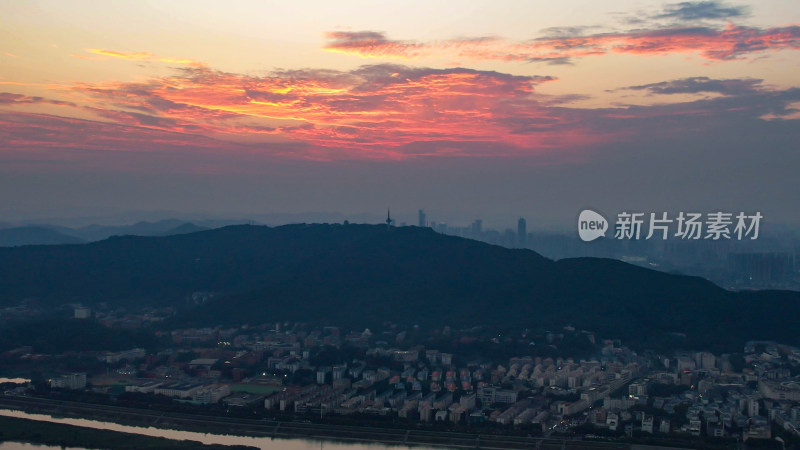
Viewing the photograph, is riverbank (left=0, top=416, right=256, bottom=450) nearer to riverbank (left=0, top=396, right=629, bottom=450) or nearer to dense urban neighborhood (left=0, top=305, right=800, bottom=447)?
riverbank (left=0, top=396, right=629, bottom=450)

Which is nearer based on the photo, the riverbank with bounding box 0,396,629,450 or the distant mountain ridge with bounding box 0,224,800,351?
the riverbank with bounding box 0,396,629,450

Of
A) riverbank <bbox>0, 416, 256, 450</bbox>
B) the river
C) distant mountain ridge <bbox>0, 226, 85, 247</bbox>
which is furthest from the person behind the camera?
distant mountain ridge <bbox>0, 226, 85, 247</bbox>

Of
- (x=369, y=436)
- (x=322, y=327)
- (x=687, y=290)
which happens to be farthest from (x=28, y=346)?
(x=687, y=290)

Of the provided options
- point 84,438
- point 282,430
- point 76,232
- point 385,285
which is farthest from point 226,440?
point 76,232

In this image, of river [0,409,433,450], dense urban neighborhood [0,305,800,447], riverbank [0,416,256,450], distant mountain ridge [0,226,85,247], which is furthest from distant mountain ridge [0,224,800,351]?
distant mountain ridge [0,226,85,247]

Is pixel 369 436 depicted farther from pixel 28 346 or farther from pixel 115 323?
pixel 115 323

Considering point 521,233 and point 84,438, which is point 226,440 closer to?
point 84,438
